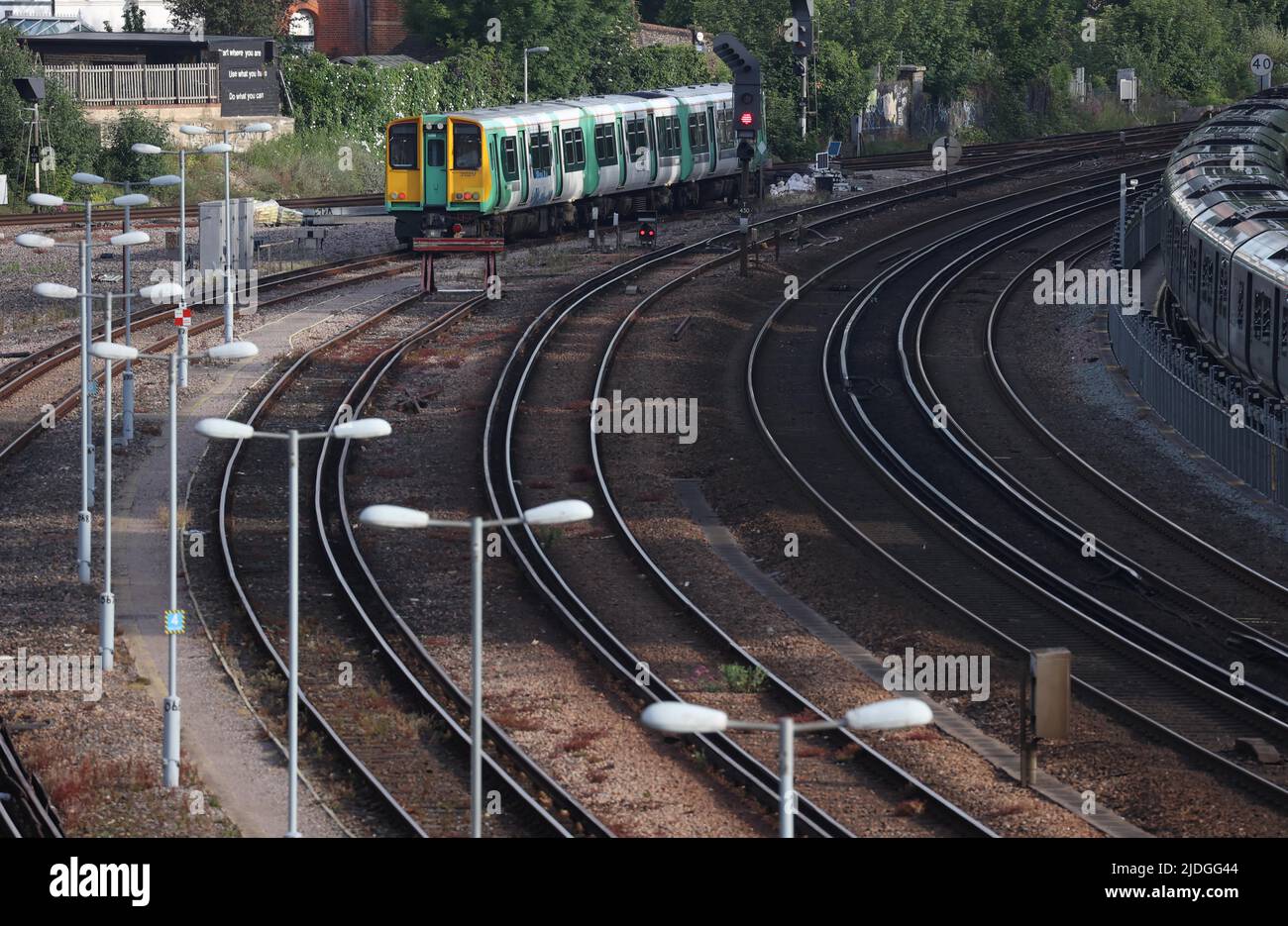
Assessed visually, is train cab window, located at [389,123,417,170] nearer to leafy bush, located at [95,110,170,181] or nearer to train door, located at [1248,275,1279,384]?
leafy bush, located at [95,110,170,181]

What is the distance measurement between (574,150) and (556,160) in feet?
3.51

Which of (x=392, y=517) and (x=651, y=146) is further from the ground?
(x=651, y=146)

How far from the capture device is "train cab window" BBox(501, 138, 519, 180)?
51531 mm

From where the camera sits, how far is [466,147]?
2005 inches

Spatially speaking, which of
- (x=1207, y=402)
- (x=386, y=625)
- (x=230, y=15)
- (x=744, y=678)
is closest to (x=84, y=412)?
(x=386, y=625)

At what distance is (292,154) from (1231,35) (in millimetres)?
47104

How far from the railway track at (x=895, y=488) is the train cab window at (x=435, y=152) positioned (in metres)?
10.0

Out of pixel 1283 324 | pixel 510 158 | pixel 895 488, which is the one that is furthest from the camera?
pixel 510 158

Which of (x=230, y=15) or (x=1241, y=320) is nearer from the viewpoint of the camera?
(x=1241, y=320)

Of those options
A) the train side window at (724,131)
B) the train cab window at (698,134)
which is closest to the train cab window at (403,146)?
the train cab window at (698,134)

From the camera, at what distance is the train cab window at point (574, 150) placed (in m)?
54.5

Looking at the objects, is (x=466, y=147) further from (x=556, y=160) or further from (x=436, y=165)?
(x=556, y=160)

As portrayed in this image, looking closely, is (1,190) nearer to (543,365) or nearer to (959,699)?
(543,365)
